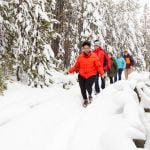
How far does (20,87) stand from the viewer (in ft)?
44.1

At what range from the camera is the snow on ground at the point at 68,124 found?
257 inches

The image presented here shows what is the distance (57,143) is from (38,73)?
7393 millimetres

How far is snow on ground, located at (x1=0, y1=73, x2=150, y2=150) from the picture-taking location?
6531mm

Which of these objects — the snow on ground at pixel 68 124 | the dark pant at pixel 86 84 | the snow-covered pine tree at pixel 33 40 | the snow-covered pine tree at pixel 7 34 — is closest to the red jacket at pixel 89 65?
the dark pant at pixel 86 84

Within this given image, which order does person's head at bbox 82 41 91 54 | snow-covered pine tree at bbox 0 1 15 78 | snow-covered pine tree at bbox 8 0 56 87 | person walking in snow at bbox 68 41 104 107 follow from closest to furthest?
person's head at bbox 82 41 91 54, person walking in snow at bbox 68 41 104 107, snow-covered pine tree at bbox 0 1 15 78, snow-covered pine tree at bbox 8 0 56 87

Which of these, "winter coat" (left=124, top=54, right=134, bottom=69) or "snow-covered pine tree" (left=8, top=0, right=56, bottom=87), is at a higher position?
"snow-covered pine tree" (left=8, top=0, right=56, bottom=87)

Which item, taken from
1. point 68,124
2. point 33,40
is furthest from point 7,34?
point 68,124

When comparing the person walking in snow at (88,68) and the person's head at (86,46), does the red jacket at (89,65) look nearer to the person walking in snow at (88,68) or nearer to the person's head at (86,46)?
the person walking in snow at (88,68)

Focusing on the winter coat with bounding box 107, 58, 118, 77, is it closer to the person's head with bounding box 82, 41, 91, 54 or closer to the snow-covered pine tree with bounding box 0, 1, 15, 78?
the snow-covered pine tree with bounding box 0, 1, 15, 78

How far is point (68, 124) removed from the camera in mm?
8203

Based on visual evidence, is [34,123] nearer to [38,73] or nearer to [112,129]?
[112,129]

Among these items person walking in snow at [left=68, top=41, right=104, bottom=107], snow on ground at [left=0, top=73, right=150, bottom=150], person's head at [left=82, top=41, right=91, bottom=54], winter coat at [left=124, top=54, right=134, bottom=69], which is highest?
person's head at [left=82, top=41, right=91, bottom=54]

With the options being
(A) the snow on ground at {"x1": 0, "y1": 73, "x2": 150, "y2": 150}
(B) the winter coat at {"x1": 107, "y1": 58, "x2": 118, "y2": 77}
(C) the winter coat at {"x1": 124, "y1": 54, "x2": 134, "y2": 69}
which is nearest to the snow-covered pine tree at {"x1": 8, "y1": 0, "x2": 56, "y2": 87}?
(B) the winter coat at {"x1": 107, "y1": 58, "x2": 118, "y2": 77}

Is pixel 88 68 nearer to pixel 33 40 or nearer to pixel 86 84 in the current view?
pixel 86 84
